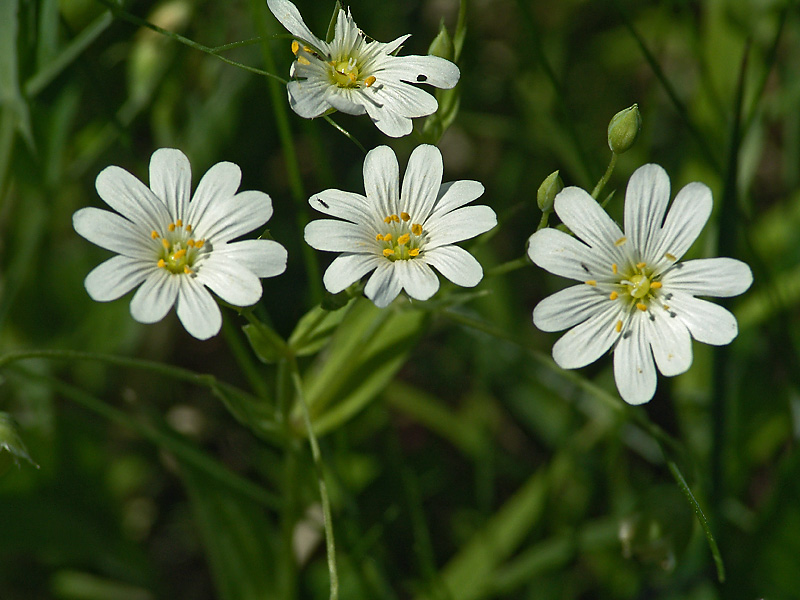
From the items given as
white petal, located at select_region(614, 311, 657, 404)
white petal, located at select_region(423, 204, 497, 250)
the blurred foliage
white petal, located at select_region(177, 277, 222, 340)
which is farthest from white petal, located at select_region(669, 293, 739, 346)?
white petal, located at select_region(177, 277, 222, 340)

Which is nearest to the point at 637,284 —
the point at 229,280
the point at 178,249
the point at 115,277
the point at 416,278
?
the point at 416,278

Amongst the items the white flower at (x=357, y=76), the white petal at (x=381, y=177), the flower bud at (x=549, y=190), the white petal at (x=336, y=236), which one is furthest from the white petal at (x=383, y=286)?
the flower bud at (x=549, y=190)

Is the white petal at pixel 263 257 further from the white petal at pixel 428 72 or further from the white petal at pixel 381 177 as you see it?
the white petal at pixel 428 72

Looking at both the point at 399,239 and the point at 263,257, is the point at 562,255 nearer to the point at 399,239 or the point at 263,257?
the point at 399,239

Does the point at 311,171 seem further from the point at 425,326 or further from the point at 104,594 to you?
the point at 104,594

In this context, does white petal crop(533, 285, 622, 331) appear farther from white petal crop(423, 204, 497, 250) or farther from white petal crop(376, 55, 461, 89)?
white petal crop(376, 55, 461, 89)

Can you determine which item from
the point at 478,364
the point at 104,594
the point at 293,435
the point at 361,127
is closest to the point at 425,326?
the point at 293,435

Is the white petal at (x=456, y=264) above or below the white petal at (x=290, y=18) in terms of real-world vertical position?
below
